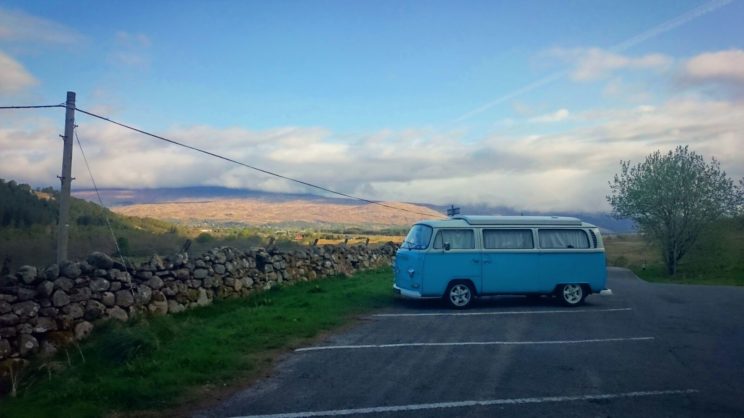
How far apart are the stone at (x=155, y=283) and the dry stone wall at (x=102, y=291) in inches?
0.8

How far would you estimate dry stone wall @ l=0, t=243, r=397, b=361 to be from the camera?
1077 cm

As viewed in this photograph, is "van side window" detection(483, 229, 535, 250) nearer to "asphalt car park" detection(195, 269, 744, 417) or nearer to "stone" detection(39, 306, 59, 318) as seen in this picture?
"asphalt car park" detection(195, 269, 744, 417)

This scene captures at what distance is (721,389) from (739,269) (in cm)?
3542

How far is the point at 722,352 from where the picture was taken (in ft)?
33.8

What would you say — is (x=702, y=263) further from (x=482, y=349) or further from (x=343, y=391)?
(x=343, y=391)

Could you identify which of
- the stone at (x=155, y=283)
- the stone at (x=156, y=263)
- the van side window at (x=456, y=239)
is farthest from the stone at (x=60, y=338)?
the van side window at (x=456, y=239)

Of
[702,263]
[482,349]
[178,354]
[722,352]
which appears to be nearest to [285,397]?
[178,354]

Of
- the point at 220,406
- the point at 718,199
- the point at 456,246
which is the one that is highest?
the point at 718,199

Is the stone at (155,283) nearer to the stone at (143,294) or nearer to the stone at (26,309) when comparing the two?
the stone at (143,294)

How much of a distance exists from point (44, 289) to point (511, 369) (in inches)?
314

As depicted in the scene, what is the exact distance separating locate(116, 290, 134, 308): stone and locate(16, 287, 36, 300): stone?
1782 millimetres

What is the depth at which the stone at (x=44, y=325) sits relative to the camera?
35.8ft

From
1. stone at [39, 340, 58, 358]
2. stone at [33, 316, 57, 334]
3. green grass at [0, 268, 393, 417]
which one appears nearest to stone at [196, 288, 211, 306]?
green grass at [0, 268, 393, 417]

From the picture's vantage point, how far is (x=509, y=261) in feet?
52.2
